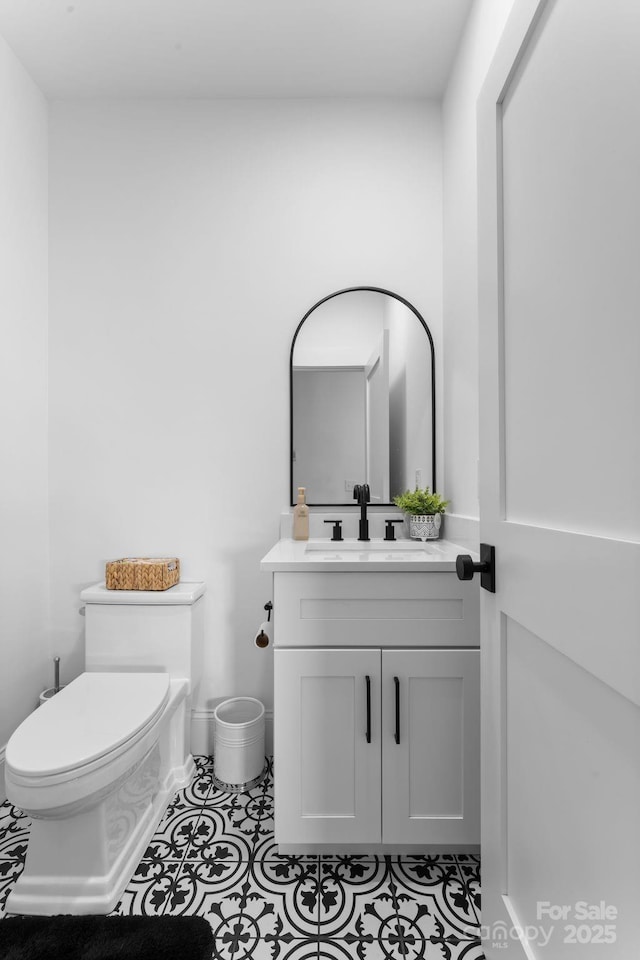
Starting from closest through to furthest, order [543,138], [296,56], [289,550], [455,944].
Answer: [543,138] → [455,944] → [289,550] → [296,56]

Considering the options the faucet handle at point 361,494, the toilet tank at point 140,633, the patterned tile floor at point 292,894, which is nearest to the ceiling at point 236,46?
the faucet handle at point 361,494

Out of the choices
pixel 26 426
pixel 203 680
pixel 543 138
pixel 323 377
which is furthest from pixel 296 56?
pixel 203 680

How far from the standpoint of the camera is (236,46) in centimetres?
178

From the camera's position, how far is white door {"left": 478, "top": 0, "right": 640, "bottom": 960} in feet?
1.81

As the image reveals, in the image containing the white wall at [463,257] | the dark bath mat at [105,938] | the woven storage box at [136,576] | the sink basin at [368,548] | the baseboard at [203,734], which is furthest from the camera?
the baseboard at [203,734]

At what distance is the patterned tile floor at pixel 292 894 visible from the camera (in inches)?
45.5

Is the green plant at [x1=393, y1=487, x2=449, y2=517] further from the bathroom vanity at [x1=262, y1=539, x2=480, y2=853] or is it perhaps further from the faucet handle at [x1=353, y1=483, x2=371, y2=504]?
the bathroom vanity at [x1=262, y1=539, x2=480, y2=853]

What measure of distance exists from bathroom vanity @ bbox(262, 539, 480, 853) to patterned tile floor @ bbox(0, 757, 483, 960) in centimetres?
7

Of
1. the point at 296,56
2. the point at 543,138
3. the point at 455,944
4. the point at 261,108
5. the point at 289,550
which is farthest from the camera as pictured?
the point at 261,108

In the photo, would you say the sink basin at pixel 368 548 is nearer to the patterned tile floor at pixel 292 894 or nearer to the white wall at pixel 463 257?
the white wall at pixel 463 257

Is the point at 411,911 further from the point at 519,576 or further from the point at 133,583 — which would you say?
the point at 133,583

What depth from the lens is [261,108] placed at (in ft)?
6.61

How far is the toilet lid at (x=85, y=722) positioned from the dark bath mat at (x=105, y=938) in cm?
39

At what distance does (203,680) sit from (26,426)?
1212 mm
